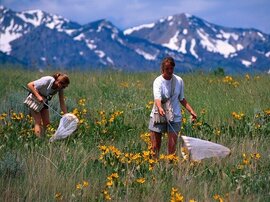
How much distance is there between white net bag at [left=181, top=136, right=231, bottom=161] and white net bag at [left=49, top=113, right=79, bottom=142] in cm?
163

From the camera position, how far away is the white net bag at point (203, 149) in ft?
18.8

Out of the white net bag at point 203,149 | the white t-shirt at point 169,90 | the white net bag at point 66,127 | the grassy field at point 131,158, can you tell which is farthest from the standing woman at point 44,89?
the white net bag at point 203,149

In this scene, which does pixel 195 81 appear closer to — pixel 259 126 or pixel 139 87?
pixel 139 87

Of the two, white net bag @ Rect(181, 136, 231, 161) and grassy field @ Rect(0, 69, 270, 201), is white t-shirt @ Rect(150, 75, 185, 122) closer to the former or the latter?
white net bag @ Rect(181, 136, 231, 161)

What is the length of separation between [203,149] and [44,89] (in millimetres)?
2669

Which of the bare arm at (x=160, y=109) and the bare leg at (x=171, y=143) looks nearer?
the bare arm at (x=160, y=109)

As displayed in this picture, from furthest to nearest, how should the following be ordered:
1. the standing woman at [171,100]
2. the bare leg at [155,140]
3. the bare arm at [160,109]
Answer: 1. the bare leg at [155,140]
2. the standing woman at [171,100]
3. the bare arm at [160,109]

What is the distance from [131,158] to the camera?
518 centimetres

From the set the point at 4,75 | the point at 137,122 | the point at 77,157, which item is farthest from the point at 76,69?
the point at 77,157

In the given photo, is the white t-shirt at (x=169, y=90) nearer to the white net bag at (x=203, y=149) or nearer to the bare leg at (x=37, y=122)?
the white net bag at (x=203, y=149)

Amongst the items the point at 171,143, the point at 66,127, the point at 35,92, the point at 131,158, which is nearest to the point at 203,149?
the point at 171,143

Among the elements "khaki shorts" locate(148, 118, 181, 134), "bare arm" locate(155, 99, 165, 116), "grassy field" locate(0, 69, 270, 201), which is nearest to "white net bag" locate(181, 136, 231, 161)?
"grassy field" locate(0, 69, 270, 201)

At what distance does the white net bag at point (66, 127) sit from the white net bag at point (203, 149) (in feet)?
5.34

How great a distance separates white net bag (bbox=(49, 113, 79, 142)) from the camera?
6.32m
